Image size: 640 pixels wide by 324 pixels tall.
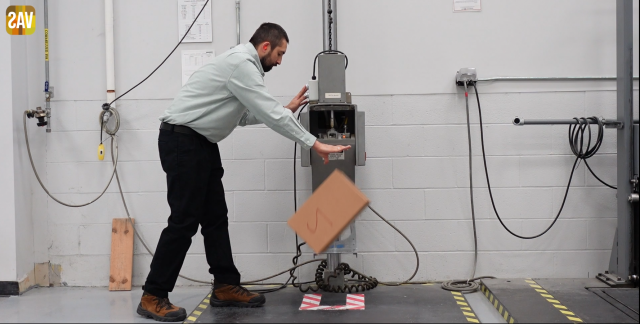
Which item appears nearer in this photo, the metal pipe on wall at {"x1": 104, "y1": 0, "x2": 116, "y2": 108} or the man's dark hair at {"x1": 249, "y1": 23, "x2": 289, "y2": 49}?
the man's dark hair at {"x1": 249, "y1": 23, "x2": 289, "y2": 49}

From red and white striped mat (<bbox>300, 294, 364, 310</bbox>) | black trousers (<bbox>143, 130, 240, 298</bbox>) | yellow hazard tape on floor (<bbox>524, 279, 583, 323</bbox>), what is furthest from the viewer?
red and white striped mat (<bbox>300, 294, 364, 310</bbox>)

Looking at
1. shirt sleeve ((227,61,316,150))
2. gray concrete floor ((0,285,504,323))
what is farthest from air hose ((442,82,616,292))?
shirt sleeve ((227,61,316,150))

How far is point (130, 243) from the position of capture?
385 centimetres

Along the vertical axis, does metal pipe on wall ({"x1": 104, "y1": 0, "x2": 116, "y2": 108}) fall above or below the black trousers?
above

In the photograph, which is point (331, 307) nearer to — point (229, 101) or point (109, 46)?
point (229, 101)

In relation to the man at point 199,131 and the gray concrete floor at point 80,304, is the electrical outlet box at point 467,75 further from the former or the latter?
the gray concrete floor at point 80,304

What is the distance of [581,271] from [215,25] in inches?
112

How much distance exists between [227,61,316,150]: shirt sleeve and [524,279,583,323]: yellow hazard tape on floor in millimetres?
1535

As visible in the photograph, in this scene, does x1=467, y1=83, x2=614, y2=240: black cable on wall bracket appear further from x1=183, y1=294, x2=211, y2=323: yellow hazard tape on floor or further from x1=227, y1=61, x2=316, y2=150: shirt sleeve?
x1=183, y1=294, x2=211, y2=323: yellow hazard tape on floor

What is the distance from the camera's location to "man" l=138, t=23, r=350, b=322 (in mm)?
3012

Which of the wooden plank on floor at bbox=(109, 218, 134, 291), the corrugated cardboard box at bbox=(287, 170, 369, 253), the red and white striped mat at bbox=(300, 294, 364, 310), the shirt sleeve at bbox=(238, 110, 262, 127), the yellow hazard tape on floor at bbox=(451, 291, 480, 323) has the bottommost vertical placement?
the yellow hazard tape on floor at bbox=(451, 291, 480, 323)

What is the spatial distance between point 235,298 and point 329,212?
0.91 meters

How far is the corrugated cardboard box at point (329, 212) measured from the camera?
107 inches

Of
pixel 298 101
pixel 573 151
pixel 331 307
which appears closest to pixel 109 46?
pixel 298 101
